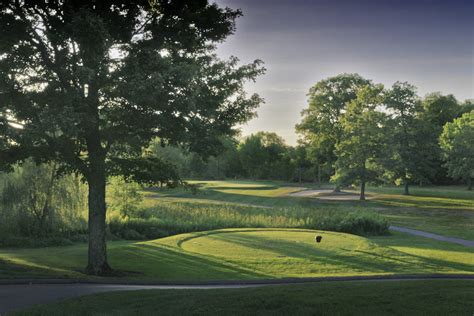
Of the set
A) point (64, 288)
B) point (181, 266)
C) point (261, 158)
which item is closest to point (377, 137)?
point (181, 266)

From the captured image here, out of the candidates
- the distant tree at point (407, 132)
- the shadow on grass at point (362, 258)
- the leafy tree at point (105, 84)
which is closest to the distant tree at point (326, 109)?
the distant tree at point (407, 132)

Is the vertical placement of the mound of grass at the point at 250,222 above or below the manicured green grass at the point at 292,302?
below

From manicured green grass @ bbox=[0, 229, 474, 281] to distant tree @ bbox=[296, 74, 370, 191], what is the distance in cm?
4034

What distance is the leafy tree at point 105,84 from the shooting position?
13.5 m

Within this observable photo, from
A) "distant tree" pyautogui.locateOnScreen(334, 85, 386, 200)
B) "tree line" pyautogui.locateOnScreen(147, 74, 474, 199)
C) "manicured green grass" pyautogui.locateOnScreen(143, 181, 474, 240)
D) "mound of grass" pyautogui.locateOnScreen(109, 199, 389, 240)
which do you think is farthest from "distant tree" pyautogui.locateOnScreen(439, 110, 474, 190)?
"mound of grass" pyautogui.locateOnScreen(109, 199, 389, 240)

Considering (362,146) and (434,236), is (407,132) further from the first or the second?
(434,236)

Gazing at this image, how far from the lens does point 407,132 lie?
58406 millimetres

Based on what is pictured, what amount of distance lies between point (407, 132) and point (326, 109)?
11.8 meters

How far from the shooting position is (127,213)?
35219mm

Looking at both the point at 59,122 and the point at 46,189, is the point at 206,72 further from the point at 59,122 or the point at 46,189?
the point at 46,189

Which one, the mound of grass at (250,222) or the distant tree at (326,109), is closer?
the mound of grass at (250,222)

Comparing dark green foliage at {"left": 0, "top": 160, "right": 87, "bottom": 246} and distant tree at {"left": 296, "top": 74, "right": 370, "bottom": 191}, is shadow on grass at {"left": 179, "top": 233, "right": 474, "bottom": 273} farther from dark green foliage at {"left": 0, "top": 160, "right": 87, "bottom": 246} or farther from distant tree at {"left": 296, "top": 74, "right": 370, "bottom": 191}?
distant tree at {"left": 296, "top": 74, "right": 370, "bottom": 191}

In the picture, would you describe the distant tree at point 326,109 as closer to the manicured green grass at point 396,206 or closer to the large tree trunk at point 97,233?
the manicured green grass at point 396,206

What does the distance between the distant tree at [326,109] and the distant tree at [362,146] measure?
458 inches
